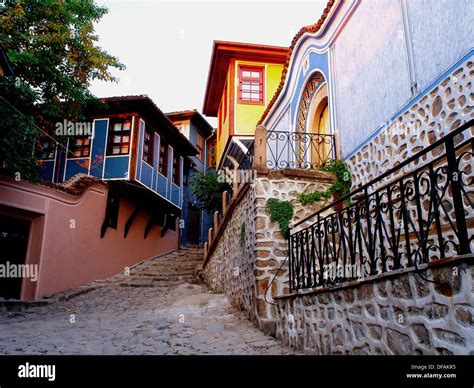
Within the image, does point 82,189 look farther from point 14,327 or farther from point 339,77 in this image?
point 339,77

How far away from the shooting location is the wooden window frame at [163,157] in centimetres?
1669

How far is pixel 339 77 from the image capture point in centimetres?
777

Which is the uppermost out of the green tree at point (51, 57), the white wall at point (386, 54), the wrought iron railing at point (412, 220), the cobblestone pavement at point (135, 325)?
the green tree at point (51, 57)

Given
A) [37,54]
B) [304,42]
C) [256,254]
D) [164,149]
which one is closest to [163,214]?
[164,149]

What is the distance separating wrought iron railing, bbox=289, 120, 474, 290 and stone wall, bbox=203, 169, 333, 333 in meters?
0.59

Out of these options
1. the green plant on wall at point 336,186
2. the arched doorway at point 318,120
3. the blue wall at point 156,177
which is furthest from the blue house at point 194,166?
the green plant on wall at point 336,186

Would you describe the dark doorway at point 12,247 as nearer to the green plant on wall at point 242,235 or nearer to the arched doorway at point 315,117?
the green plant on wall at point 242,235

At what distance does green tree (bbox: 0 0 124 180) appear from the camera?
462 inches

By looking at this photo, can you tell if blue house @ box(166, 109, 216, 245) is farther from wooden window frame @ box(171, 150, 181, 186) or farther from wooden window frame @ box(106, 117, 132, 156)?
wooden window frame @ box(106, 117, 132, 156)

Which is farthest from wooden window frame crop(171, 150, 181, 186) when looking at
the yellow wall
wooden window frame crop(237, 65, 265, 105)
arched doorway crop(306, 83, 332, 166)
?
arched doorway crop(306, 83, 332, 166)

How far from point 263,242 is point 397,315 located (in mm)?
3619

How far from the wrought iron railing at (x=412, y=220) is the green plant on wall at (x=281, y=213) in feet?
0.98

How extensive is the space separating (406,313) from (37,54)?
1289 centimetres
